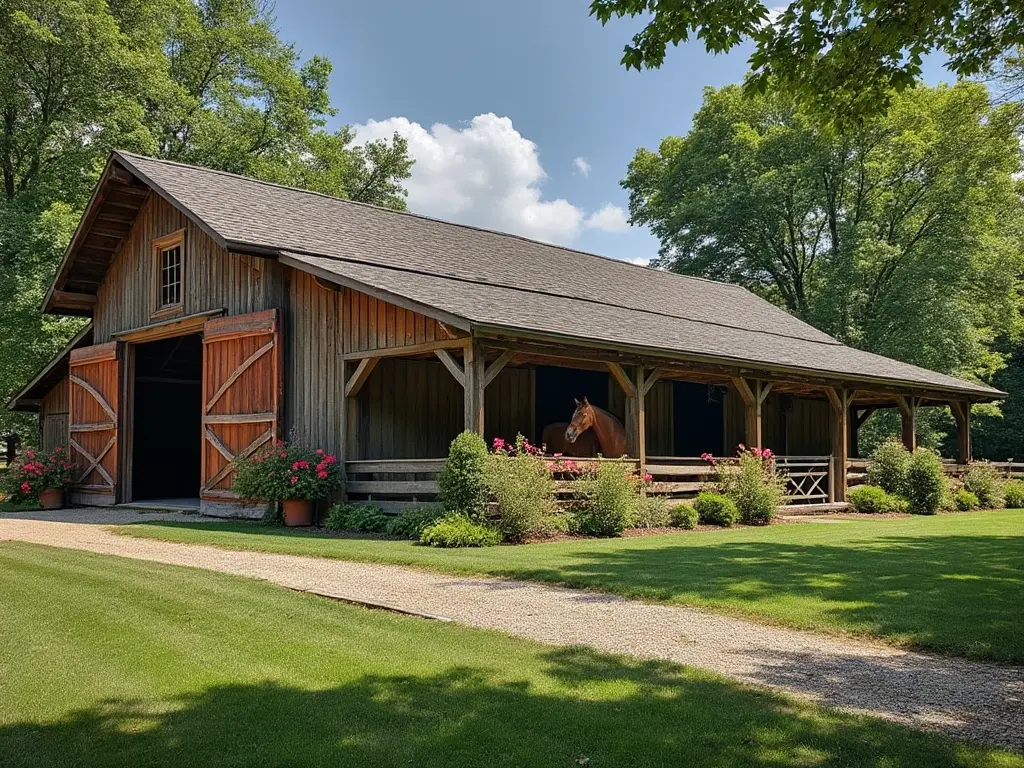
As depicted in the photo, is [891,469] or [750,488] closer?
[750,488]

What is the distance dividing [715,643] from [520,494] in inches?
238

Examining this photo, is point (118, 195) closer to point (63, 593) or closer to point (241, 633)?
point (63, 593)

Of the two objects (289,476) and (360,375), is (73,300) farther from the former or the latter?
(360,375)

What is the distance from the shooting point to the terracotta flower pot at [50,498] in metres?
19.6

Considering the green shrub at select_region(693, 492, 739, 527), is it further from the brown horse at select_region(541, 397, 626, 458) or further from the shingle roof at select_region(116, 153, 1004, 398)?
the shingle roof at select_region(116, 153, 1004, 398)

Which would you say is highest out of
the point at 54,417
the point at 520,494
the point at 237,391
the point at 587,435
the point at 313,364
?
the point at 313,364

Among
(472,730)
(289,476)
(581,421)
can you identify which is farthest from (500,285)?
(472,730)

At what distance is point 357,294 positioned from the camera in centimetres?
1472

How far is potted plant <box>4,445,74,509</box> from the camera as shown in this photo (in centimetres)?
1933

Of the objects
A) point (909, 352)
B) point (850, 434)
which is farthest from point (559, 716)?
point (909, 352)

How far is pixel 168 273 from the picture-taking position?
18.7 metres

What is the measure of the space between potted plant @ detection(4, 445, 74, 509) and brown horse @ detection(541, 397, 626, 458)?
10.9 metres

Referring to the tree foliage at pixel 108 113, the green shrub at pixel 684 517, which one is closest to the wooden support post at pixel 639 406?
the green shrub at pixel 684 517

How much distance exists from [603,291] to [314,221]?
6687mm
